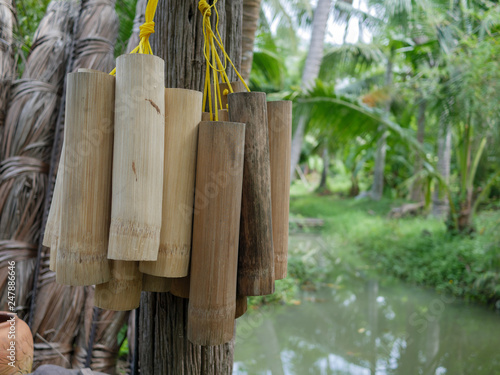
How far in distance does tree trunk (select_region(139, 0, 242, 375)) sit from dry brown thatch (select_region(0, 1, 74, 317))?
41.1 inches

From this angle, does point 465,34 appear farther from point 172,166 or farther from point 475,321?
point 172,166

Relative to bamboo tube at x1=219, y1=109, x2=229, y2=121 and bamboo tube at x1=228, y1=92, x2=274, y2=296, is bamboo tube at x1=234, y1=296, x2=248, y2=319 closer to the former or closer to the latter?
bamboo tube at x1=228, y1=92, x2=274, y2=296

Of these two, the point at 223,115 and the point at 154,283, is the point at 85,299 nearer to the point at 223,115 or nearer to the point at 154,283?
the point at 154,283

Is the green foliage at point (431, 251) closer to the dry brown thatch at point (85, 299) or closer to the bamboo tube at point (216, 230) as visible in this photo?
the dry brown thatch at point (85, 299)

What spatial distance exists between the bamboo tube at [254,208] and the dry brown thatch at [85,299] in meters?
1.33

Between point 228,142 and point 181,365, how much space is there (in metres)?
0.57

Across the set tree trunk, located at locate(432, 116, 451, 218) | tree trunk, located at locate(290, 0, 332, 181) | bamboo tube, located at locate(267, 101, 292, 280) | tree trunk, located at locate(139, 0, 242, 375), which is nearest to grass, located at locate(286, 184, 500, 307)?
tree trunk, located at locate(432, 116, 451, 218)

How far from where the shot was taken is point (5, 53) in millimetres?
1841

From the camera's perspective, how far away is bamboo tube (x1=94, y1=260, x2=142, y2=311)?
79 cm

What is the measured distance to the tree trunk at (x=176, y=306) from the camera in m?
0.96

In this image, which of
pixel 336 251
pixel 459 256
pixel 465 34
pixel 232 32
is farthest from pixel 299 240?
pixel 232 32

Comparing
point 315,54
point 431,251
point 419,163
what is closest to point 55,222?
point 315,54

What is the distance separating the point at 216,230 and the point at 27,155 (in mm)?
1471

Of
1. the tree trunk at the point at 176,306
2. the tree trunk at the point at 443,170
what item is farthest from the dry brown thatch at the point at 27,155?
the tree trunk at the point at 443,170
